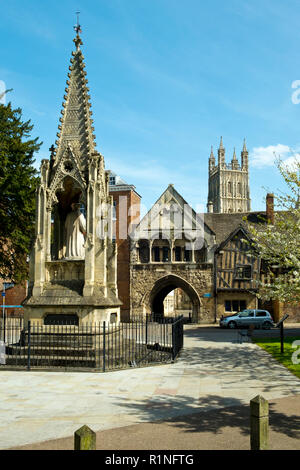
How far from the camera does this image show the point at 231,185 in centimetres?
10850

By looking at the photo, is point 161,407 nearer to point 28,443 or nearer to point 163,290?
point 28,443

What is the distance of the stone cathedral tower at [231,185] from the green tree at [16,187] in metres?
83.3

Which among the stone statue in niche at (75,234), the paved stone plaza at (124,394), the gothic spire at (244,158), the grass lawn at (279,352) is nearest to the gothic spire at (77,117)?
the stone statue in niche at (75,234)

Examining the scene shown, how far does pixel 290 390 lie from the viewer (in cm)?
1032

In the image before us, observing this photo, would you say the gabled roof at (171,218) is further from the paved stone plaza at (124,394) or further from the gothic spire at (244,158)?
the gothic spire at (244,158)

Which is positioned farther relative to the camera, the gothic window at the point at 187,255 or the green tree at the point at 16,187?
the gothic window at the point at 187,255

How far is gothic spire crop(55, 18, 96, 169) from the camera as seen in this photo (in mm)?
14994

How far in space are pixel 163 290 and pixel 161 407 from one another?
32356 millimetres

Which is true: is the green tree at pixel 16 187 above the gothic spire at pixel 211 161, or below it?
below

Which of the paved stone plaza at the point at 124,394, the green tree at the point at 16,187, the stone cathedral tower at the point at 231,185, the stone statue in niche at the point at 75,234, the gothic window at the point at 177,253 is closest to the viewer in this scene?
the paved stone plaza at the point at 124,394

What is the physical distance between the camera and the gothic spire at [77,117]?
1499 centimetres

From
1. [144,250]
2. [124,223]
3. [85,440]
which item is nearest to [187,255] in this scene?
[144,250]

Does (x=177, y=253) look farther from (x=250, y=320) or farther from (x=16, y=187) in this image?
(x=16, y=187)

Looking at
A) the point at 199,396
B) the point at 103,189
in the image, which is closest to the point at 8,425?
the point at 199,396
